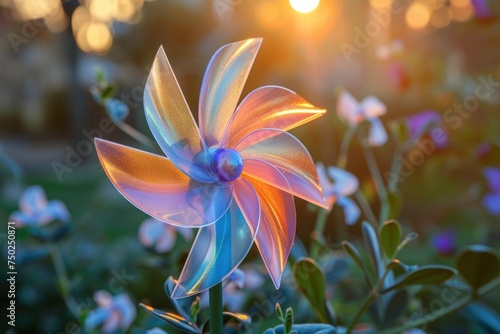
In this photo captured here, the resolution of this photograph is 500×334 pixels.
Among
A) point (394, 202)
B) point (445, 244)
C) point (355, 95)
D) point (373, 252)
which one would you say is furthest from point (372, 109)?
point (355, 95)

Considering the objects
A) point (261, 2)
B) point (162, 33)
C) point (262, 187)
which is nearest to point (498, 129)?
point (262, 187)

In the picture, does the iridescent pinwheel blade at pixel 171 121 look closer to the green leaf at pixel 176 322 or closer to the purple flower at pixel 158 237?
the green leaf at pixel 176 322

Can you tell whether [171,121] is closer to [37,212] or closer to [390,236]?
[390,236]

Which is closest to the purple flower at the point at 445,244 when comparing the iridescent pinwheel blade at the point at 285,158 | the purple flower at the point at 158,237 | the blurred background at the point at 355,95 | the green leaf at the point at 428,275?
the blurred background at the point at 355,95

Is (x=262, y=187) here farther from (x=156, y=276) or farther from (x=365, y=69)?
(x=365, y=69)

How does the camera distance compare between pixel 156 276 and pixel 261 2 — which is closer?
pixel 156 276

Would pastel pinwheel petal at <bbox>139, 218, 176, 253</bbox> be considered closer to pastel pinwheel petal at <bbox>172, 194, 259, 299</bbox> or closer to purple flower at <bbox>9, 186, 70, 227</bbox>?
purple flower at <bbox>9, 186, 70, 227</bbox>

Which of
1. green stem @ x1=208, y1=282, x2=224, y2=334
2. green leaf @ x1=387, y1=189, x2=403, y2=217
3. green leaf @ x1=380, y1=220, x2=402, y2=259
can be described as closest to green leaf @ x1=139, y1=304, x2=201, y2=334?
green stem @ x1=208, y1=282, x2=224, y2=334
